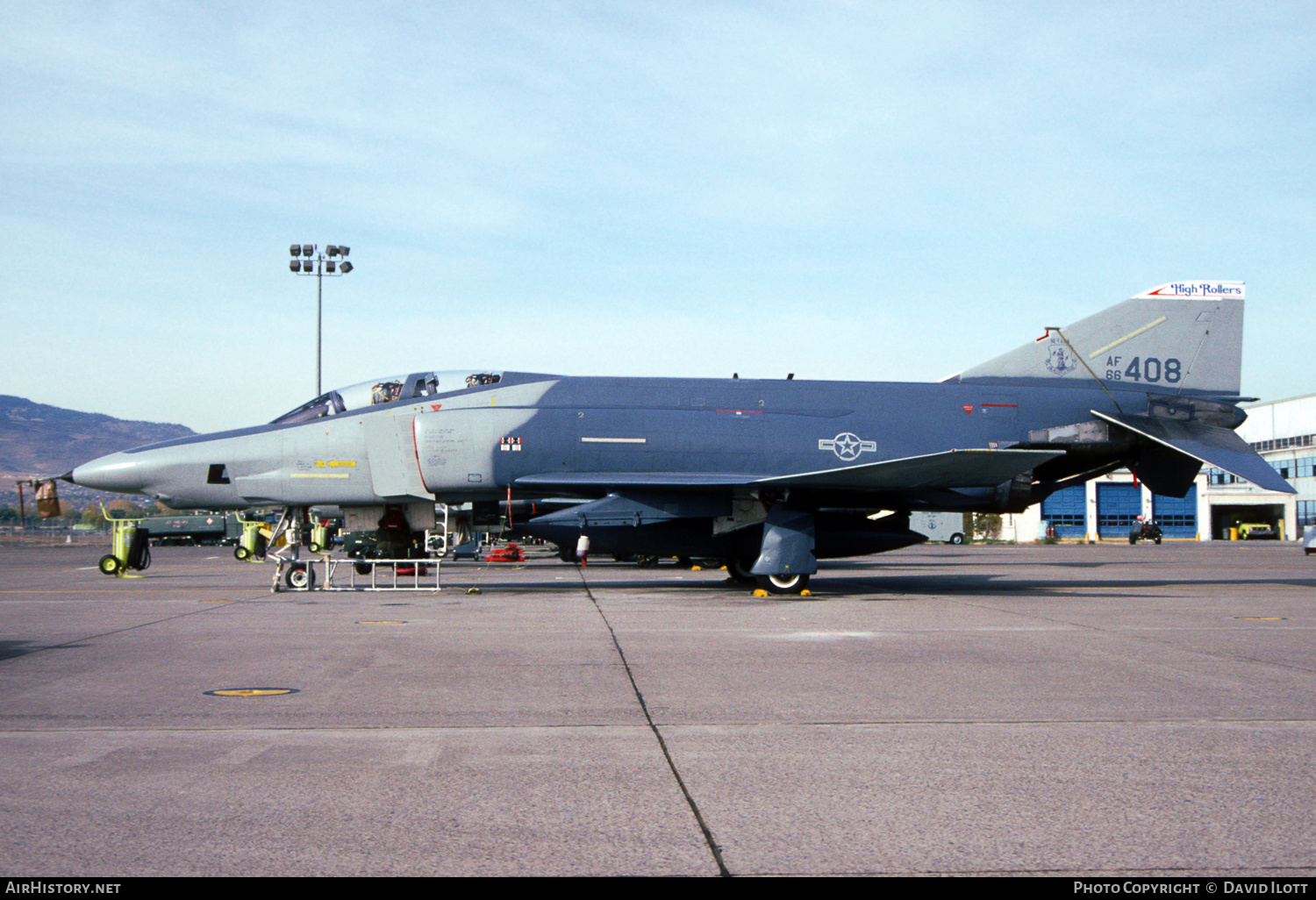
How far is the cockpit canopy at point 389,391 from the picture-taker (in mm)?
17000

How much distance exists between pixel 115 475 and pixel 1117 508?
73858 millimetres

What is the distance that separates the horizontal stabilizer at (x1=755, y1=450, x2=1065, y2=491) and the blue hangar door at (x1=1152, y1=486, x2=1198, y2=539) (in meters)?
67.7

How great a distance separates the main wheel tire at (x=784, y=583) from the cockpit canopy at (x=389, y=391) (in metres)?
5.87

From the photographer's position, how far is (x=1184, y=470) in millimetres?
18281

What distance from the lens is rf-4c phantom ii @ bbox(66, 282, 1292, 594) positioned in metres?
16.1

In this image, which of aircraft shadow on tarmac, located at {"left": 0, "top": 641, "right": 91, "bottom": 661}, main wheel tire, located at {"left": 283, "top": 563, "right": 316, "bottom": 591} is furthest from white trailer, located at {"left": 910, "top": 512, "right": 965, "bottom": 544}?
aircraft shadow on tarmac, located at {"left": 0, "top": 641, "right": 91, "bottom": 661}

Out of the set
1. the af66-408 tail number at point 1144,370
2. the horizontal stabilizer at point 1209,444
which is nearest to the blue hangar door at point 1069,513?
the af66-408 tail number at point 1144,370

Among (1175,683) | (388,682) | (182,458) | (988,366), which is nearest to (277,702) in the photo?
(388,682)

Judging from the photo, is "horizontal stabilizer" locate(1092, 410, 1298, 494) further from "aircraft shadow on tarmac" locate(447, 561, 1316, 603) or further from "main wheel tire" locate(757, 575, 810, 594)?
"main wheel tire" locate(757, 575, 810, 594)

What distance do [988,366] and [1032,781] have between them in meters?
15.1

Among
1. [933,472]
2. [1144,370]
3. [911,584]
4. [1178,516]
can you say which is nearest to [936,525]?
[911,584]

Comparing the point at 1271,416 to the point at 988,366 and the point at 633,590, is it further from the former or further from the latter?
the point at 633,590
